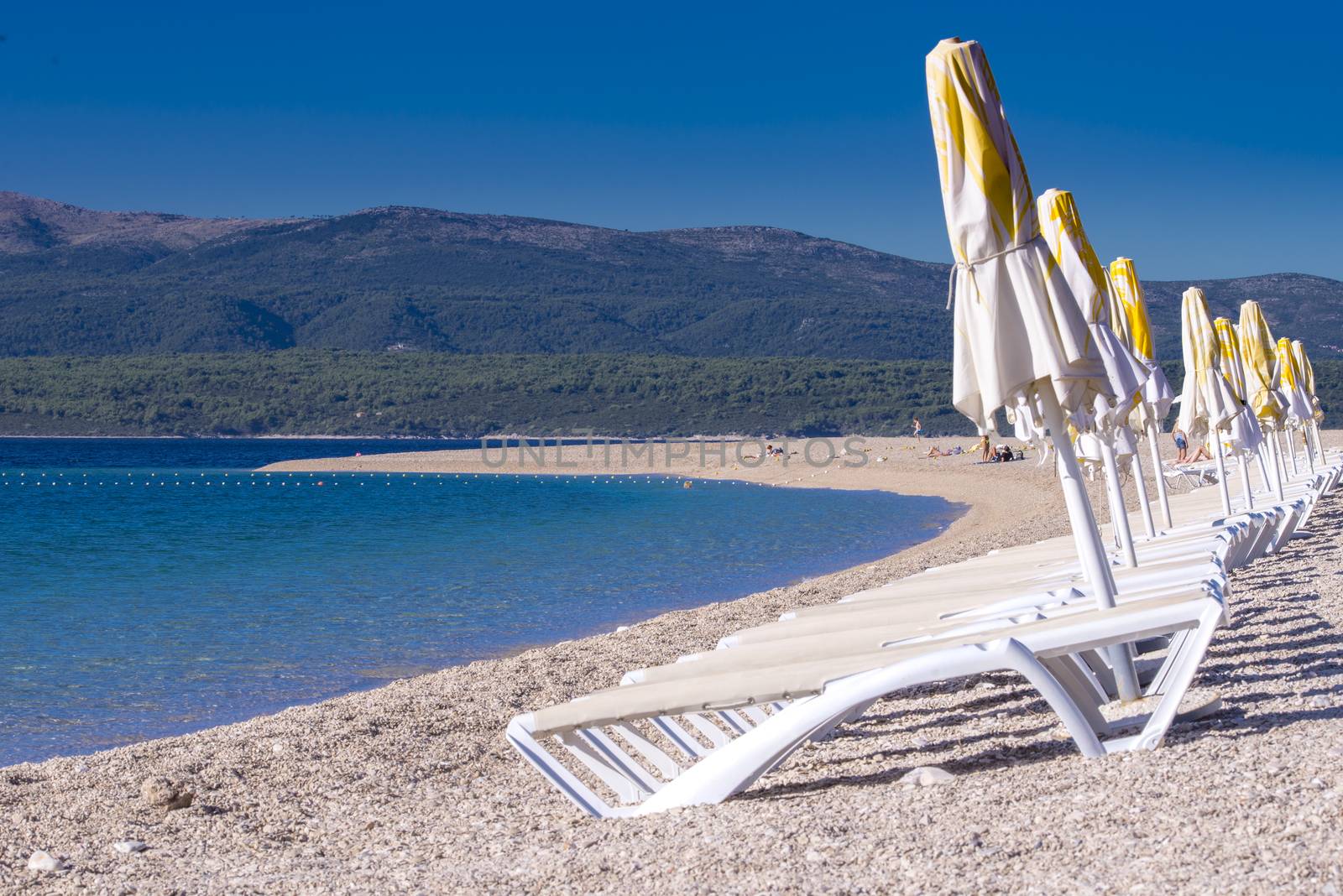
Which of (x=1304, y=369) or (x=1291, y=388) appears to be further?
(x=1304, y=369)

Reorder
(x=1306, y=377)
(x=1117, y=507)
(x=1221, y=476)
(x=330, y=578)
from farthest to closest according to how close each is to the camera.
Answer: (x=1306, y=377) < (x=330, y=578) < (x=1221, y=476) < (x=1117, y=507)

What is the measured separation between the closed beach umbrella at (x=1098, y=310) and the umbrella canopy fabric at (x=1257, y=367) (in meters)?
5.68

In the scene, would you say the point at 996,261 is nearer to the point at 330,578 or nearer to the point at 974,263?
the point at 974,263

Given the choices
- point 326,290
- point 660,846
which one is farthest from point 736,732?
point 326,290

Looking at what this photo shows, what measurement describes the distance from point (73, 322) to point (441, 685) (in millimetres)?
132309

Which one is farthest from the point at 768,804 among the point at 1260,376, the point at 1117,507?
the point at 1260,376

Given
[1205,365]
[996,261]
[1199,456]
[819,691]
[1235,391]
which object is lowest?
[1199,456]

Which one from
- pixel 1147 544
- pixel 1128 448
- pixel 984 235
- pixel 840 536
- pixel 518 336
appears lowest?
pixel 840 536

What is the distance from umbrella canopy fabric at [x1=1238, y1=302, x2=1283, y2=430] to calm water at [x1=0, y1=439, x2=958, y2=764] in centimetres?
543

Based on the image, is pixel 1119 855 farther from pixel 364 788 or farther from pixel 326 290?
pixel 326 290

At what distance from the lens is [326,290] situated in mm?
144000

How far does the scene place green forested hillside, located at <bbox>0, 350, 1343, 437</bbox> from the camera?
75.2 meters

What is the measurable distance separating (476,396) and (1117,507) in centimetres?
8497

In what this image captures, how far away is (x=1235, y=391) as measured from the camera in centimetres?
964
